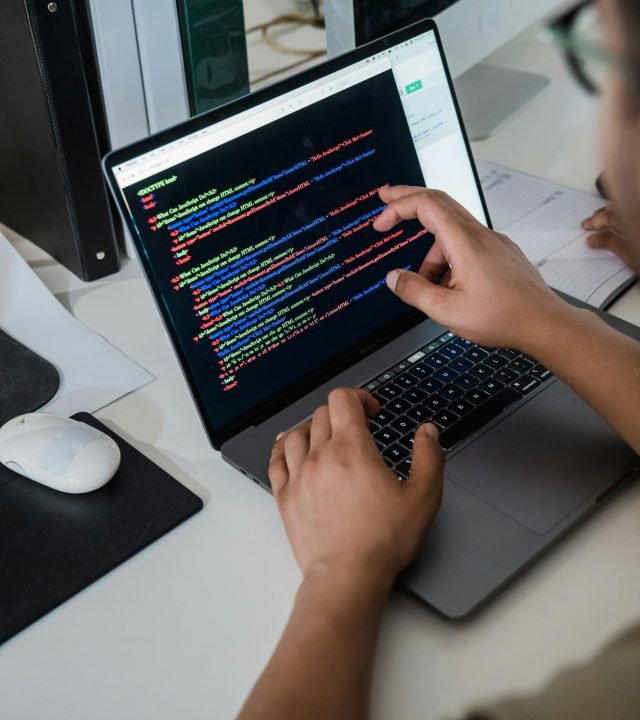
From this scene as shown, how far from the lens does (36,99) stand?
90cm

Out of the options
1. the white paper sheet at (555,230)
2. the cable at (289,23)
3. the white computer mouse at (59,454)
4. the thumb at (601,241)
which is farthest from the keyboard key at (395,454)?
the cable at (289,23)

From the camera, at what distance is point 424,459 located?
0.66m

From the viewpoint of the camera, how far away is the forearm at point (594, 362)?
0.72 metres

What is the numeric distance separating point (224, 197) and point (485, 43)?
65 cm

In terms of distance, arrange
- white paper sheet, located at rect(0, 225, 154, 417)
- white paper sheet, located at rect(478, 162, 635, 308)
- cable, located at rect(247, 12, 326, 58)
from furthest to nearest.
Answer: cable, located at rect(247, 12, 326, 58)
white paper sheet, located at rect(478, 162, 635, 308)
white paper sheet, located at rect(0, 225, 154, 417)

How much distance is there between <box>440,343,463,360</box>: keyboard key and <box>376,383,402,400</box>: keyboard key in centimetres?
7

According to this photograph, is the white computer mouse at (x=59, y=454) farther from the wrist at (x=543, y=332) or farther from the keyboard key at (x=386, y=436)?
the wrist at (x=543, y=332)

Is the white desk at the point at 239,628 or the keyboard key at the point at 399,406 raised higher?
the keyboard key at the point at 399,406

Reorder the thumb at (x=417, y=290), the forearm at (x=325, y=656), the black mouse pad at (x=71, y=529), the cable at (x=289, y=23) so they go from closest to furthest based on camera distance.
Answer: the forearm at (x=325, y=656), the black mouse pad at (x=71, y=529), the thumb at (x=417, y=290), the cable at (x=289, y=23)

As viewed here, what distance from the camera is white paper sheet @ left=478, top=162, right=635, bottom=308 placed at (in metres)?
0.97

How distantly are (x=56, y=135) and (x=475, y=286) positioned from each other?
1.55ft

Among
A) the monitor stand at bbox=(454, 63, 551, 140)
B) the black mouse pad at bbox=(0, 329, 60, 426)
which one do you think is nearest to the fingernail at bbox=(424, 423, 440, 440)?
the black mouse pad at bbox=(0, 329, 60, 426)

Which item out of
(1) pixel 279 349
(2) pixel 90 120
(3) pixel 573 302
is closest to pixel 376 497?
(1) pixel 279 349

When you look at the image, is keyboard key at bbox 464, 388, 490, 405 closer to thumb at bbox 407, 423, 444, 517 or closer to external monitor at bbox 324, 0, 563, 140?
thumb at bbox 407, 423, 444, 517
